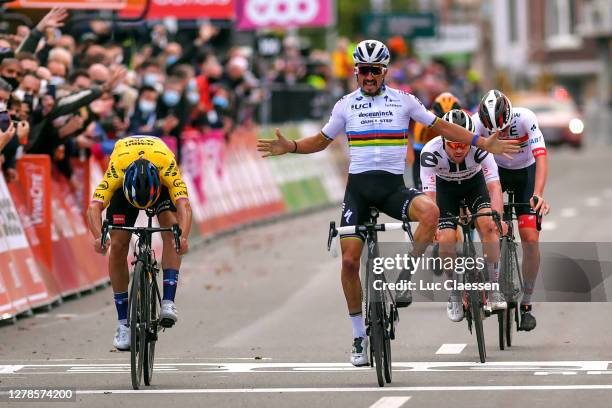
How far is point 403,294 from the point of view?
12078 millimetres

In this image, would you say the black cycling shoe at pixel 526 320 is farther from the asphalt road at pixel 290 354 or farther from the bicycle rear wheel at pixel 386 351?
the bicycle rear wheel at pixel 386 351

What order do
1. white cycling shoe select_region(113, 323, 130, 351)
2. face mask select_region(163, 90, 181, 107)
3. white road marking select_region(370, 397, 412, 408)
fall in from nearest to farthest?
white road marking select_region(370, 397, 412, 408) < white cycling shoe select_region(113, 323, 130, 351) < face mask select_region(163, 90, 181, 107)

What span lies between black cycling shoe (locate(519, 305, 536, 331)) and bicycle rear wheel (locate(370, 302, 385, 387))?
98.4 inches

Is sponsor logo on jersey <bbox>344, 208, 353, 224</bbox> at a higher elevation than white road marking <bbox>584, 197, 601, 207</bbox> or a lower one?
higher

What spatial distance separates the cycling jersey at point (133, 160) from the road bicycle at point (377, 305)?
1.17 m

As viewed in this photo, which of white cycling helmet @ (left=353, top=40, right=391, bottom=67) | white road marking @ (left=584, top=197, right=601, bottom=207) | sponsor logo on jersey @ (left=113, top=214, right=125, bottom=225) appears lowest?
white road marking @ (left=584, top=197, right=601, bottom=207)

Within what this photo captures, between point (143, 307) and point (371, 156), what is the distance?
1.84 metres

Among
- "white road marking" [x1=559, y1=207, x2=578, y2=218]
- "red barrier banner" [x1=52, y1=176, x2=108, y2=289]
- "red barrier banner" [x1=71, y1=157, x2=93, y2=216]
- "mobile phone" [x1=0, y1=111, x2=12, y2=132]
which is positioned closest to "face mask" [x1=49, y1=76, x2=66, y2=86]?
"red barrier banner" [x1=71, y1=157, x2=93, y2=216]

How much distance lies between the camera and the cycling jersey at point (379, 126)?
39.4 feet

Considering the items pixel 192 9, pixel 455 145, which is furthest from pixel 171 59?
pixel 455 145

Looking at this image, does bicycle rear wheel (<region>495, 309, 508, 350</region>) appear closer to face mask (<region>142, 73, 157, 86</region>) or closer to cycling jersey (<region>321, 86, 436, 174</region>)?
cycling jersey (<region>321, 86, 436, 174</region>)

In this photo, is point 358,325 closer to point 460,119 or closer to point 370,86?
point 370,86

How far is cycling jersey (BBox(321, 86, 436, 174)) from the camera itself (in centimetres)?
1202

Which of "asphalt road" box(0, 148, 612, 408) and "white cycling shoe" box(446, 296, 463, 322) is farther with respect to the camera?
"white cycling shoe" box(446, 296, 463, 322)
